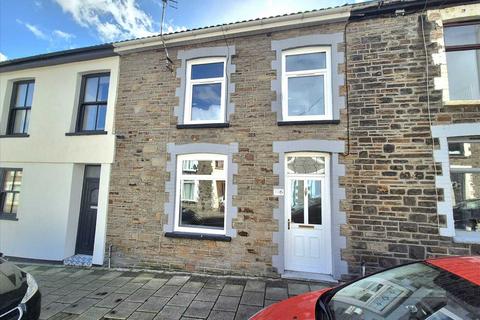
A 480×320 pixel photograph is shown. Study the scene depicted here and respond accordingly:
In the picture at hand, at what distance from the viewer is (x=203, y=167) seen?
648 cm

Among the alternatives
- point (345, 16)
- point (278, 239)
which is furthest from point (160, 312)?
point (345, 16)

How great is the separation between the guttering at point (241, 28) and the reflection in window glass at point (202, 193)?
10.5 feet

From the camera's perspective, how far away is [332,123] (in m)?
5.67

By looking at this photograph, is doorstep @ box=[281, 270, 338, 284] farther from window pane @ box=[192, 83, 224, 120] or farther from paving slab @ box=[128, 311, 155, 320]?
window pane @ box=[192, 83, 224, 120]

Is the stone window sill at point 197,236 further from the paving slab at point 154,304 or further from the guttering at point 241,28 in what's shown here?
the guttering at point 241,28

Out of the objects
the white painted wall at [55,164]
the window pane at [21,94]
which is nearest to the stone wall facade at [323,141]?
the white painted wall at [55,164]

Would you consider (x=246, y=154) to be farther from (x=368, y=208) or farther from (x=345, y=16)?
(x=345, y=16)

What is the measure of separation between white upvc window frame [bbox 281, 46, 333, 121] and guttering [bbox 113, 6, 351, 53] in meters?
0.60

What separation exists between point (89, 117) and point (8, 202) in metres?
3.95

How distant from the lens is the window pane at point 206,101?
21.8ft

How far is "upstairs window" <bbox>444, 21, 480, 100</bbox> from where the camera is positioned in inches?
212

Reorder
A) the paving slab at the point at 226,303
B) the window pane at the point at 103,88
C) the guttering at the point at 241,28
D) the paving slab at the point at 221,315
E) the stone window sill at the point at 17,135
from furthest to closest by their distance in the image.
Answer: the stone window sill at the point at 17,135, the window pane at the point at 103,88, the guttering at the point at 241,28, the paving slab at the point at 226,303, the paving slab at the point at 221,315

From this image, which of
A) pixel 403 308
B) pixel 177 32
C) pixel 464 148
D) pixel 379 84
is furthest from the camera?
pixel 177 32

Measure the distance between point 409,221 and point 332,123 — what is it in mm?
2613
